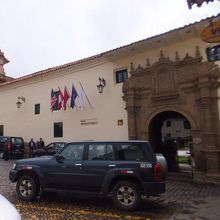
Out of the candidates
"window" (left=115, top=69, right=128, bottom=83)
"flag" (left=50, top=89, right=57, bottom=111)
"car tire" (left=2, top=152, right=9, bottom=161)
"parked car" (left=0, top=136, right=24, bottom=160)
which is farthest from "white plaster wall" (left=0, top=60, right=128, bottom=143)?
"car tire" (left=2, top=152, right=9, bottom=161)

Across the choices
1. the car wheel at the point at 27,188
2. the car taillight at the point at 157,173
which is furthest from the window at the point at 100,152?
the car wheel at the point at 27,188

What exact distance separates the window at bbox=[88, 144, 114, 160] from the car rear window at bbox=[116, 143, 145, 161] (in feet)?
0.76

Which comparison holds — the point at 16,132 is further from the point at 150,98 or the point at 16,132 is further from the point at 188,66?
the point at 188,66

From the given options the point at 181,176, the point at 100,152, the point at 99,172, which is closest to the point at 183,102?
the point at 181,176

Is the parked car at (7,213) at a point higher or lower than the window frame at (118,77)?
lower

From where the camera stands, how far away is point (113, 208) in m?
7.36

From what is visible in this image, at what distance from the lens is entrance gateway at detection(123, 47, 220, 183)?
12.6m

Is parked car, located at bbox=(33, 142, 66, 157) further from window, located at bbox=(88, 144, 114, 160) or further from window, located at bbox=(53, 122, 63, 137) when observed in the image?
window, located at bbox=(88, 144, 114, 160)

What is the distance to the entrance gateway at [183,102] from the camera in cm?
1259

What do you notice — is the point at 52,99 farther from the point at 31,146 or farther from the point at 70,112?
the point at 31,146

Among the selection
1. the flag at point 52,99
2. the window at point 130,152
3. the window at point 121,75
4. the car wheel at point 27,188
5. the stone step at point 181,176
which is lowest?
the stone step at point 181,176

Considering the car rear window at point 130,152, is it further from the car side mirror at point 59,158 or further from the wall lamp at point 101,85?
the wall lamp at point 101,85

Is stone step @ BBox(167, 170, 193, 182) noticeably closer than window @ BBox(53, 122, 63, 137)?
Yes

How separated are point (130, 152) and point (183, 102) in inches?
273
